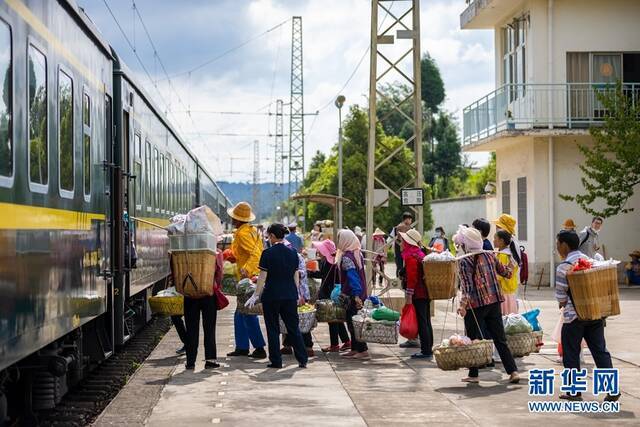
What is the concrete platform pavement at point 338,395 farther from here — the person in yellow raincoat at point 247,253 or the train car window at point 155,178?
the train car window at point 155,178

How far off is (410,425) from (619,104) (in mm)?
20277

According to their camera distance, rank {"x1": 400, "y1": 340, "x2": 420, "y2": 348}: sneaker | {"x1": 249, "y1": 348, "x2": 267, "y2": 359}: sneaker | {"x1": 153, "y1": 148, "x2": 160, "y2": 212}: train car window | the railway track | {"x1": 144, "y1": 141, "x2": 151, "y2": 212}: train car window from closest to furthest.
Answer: the railway track
{"x1": 249, "y1": 348, "x2": 267, "y2": 359}: sneaker
{"x1": 144, "y1": 141, "x2": 151, "y2": 212}: train car window
{"x1": 400, "y1": 340, "x2": 420, "y2": 348}: sneaker
{"x1": 153, "y1": 148, "x2": 160, "y2": 212}: train car window

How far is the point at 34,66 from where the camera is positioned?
8117 mm

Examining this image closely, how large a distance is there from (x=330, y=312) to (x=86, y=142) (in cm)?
543

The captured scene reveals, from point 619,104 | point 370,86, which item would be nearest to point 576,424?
point 370,86

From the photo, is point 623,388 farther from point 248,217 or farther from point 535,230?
point 535,230

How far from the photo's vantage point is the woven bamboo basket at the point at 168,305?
14875 mm

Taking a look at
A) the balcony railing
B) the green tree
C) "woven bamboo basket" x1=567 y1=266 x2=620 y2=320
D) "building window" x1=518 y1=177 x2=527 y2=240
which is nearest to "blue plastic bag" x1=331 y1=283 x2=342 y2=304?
"woven bamboo basket" x1=567 y1=266 x2=620 y2=320

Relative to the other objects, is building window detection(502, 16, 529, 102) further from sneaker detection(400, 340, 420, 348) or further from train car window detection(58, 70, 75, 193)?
train car window detection(58, 70, 75, 193)

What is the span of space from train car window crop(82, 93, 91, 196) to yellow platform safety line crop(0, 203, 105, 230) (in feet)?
0.97

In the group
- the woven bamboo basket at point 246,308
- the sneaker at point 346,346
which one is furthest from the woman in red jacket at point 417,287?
the woven bamboo basket at point 246,308

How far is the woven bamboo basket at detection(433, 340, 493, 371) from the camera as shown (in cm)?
1196

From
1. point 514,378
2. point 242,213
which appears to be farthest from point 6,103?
point 242,213

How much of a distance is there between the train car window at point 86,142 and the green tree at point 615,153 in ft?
63.0
